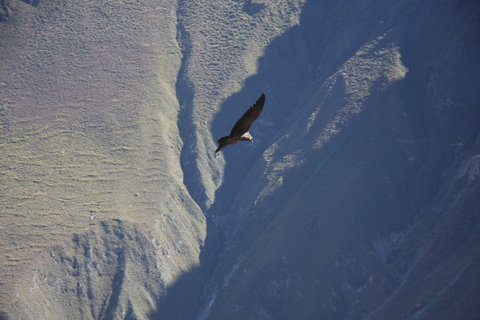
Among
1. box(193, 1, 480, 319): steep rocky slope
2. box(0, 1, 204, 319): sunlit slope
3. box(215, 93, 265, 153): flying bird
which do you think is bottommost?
box(0, 1, 204, 319): sunlit slope

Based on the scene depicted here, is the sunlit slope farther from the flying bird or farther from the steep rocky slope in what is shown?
the flying bird

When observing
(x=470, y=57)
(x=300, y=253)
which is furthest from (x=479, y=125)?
(x=300, y=253)

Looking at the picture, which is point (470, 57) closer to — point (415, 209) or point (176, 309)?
point (415, 209)

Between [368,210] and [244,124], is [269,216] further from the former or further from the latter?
[244,124]

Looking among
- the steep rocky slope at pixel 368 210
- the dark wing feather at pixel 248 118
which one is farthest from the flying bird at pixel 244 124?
the steep rocky slope at pixel 368 210

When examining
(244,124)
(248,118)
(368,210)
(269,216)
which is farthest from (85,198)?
(248,118)

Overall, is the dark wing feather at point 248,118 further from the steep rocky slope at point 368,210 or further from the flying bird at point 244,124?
the steep rocky slope at point 368,210

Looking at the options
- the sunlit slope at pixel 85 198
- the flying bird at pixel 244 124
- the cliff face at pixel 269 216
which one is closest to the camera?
the flying bird at pixel 244 124

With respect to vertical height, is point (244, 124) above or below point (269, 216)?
above

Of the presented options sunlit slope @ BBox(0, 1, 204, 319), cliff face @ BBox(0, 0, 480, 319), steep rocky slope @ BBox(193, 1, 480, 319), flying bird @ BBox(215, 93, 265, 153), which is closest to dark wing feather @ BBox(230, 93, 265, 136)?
flying bird @ BBox(215, 93, 265, 153)
